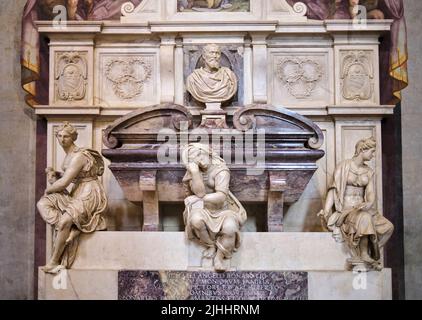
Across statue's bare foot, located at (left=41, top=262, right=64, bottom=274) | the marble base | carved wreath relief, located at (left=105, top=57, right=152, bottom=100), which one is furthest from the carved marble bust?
statue's bare foot, located at (left=41, top=262, right=64, bottom=274)

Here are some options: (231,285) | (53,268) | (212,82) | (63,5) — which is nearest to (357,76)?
(212,82)

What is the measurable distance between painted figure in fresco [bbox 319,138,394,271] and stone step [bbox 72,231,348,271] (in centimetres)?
15

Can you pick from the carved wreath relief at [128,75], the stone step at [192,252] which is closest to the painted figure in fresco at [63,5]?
the carved wreath relief at [128,75]

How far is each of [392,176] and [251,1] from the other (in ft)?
8.85

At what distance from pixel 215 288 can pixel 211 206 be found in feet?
2.58

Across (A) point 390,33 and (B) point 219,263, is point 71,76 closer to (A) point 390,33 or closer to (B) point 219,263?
(B) point 219,263

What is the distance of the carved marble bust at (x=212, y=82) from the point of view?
375 inches

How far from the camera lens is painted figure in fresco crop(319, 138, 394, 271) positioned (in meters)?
8.05

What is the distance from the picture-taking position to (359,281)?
7.96 metres

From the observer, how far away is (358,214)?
26.7 feet

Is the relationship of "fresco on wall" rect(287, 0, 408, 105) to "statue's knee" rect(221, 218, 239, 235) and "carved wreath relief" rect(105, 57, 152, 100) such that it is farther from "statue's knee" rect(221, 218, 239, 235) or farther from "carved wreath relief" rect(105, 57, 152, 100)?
"statue's knee" rect(221, 218, 239, 235)

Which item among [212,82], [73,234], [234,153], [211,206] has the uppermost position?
[212,82]

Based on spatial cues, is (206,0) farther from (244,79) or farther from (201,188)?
(201,188)

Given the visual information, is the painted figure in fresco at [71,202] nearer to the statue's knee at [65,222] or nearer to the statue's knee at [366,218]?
the statue's knee at [65,222]
